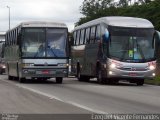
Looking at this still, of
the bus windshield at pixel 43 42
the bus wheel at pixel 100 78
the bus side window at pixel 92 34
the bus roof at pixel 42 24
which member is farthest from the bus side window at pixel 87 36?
the bus wheel at pixel 100 78

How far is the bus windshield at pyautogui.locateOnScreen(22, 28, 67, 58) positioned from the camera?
31.2 meters

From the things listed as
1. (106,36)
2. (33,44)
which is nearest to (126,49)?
(106,36)

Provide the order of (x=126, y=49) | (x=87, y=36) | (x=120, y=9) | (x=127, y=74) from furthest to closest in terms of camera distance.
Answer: (x=120, y=9) < (x=87, y=36) < (x=126, y=49) < (x=127, y=74)

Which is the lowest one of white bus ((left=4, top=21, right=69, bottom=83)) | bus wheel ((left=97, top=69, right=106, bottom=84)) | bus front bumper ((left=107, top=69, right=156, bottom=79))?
bus wheel ((left=97, top=69, right=106, bottom=84))

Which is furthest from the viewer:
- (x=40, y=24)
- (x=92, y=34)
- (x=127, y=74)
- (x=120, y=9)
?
(x=120, y=9)

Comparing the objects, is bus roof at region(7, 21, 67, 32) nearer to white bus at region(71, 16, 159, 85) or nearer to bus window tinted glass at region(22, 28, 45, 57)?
bus window tinted glass at region(22, 28, 45, 57)

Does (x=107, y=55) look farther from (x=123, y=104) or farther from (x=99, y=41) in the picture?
(x=123, y=104)

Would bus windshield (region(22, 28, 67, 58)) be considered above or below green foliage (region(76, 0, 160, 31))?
below

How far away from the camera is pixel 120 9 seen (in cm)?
9088

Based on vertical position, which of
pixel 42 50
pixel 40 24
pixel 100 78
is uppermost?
pixel 40 24

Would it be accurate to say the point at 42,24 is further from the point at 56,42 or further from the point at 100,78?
the point at 100,78

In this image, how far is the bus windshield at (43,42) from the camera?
3119 cm

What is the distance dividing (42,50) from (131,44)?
16.1 feet

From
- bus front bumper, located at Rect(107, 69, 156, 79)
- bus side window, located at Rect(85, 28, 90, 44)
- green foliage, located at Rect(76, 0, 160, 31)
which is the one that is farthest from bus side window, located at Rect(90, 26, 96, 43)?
green foliage, located at Rect(76, 0, 160, 31)
